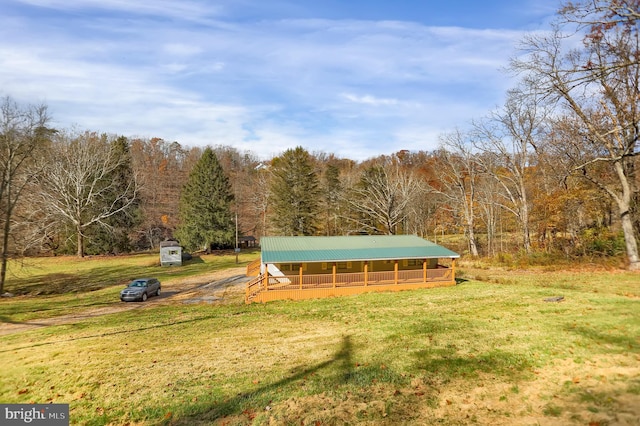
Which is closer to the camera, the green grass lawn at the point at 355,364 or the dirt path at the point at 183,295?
the green grass lawn at the point at 355,364

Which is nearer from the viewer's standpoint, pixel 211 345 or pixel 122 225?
pixel 211 345

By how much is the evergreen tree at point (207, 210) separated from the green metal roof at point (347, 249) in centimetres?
2920

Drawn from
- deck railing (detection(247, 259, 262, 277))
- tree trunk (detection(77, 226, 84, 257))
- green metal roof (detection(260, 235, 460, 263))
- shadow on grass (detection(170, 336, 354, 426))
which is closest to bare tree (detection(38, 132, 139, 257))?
tree trunk (detection(77, 226, 84, 257))

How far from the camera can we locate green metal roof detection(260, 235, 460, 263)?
23.9 m

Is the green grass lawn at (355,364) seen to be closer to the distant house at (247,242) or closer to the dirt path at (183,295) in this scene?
the dirt path at (183,295)

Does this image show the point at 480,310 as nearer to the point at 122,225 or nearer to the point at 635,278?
the point at 635,278

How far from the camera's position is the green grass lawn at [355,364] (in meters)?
8.08

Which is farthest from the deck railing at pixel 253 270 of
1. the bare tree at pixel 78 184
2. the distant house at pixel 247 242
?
the distant house at pixel 247 242

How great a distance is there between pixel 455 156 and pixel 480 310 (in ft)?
104

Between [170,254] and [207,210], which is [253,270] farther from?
[207,210]

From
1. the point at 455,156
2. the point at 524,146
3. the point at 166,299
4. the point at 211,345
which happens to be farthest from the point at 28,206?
the point at 524,146

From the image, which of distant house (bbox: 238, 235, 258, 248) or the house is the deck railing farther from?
distant house (bbox: 238, 235, 258, 248)

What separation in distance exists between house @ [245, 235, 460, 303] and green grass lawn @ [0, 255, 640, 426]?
4886 mm

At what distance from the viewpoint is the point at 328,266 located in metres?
26.0
